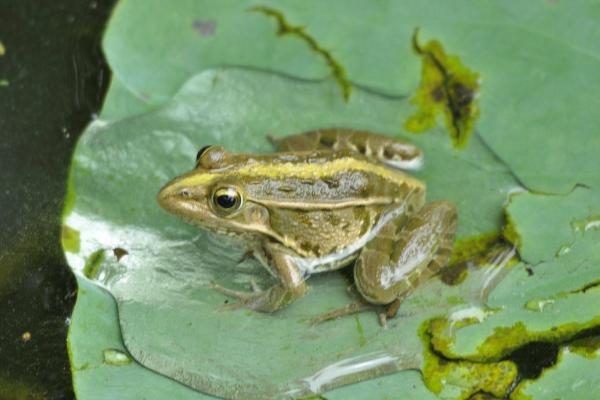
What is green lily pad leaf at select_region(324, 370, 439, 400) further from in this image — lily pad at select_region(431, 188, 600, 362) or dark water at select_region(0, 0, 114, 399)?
dark water at select_region(0, 0, 114, 399)

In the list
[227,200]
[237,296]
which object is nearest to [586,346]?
[237,296]

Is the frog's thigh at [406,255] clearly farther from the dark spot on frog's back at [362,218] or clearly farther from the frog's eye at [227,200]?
the frog's eye at [227,200]

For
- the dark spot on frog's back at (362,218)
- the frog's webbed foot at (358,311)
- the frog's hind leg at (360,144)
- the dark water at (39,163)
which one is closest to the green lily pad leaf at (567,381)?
the frog's webbed foot at (358,311)

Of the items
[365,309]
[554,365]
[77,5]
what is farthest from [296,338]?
[77,5]

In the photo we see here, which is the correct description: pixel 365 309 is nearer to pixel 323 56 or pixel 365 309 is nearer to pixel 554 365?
pixel 554 365

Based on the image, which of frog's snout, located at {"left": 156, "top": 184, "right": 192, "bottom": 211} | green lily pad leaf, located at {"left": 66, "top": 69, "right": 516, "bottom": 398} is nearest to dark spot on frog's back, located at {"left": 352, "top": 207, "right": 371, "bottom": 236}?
green lily pad leaf, located at {"left": 66, "top": 69, "right": 516, "bottom": 398}
